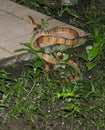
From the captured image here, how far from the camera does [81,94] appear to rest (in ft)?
13.2

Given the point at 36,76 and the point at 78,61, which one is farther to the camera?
the point at 78,61

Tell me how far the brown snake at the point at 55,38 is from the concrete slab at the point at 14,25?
0.12 m

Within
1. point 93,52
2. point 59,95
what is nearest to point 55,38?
point 93,52

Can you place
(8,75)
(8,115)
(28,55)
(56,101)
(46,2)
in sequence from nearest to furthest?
1. (8,115)
2. (56,101)
3. (8,75)
4. (28,55)
5. (46,2)

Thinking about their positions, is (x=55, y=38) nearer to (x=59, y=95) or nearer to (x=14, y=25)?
(x=14, y=25)

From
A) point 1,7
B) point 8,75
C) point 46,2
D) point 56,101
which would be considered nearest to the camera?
point 56,101

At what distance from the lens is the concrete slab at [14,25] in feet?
15.9

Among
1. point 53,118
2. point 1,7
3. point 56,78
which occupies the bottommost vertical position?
point 53,118

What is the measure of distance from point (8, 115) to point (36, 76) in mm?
577

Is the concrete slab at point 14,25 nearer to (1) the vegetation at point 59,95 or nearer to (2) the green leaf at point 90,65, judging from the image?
(1) the vegetation at point 59,95

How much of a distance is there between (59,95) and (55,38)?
4.65 feet

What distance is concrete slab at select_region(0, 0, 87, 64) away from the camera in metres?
4.85

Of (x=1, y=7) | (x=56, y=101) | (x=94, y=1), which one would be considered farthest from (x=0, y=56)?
(x=94, y=1)

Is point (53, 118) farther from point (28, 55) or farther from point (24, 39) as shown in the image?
point (24, 39)
